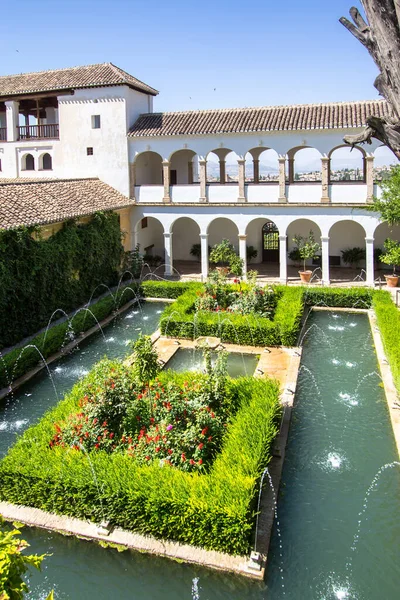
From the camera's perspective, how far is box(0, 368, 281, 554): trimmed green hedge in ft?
23.6

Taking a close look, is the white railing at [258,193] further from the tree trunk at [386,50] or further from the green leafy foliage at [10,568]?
the green leafy foliage at [10,568]

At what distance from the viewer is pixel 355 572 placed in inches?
279

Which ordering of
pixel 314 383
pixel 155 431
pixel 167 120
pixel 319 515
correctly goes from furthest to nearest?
pixel 167 120
pixel 314 383
pixel 155 431
pixel 319 515

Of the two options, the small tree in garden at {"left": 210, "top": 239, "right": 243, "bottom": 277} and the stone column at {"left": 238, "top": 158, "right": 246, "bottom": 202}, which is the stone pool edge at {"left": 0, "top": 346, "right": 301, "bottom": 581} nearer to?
the small tree in garden at {"left": 210, "top": 239, "right": 243, "bottom": 277}

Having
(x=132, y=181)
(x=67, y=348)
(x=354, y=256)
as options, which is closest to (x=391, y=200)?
(x=354, y=256)

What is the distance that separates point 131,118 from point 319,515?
2111cm

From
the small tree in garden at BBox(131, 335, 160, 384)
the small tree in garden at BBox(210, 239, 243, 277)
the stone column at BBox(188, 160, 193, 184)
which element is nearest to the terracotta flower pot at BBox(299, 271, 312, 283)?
the small tree in garden at BBox(210, 239, 243, 277)

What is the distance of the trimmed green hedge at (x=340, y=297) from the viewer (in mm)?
19562

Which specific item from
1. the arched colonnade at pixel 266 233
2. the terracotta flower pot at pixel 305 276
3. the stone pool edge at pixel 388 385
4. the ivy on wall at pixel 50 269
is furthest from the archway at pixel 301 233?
the stone pool edge at pixel 388 385

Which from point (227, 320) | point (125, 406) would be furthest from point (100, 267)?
point (125, 406)

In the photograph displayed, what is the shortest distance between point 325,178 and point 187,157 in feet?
30.7

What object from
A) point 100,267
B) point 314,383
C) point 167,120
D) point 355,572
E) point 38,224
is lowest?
point 355,572

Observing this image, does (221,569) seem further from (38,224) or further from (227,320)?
(38,224)

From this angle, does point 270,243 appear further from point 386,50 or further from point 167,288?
point 386,50
